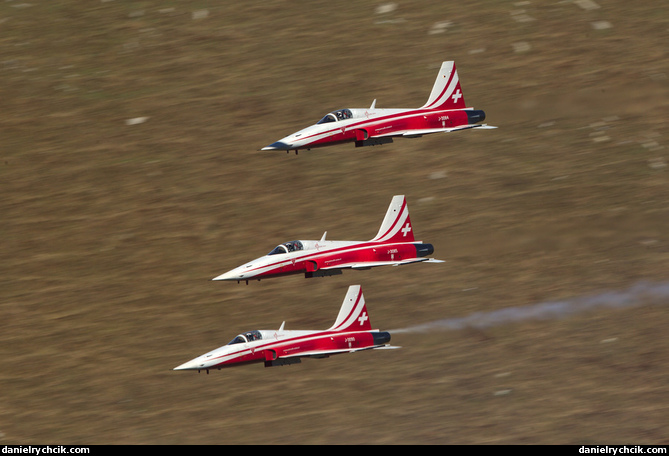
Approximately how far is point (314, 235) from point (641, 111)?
25243mm

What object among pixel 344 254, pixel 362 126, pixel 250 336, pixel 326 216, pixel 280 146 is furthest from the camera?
pixel 326 216

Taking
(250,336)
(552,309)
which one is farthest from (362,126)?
(552,309)

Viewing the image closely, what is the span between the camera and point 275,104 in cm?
7925

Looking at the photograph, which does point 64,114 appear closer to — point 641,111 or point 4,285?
point 4,285

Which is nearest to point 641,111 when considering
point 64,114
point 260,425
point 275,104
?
point 275,104

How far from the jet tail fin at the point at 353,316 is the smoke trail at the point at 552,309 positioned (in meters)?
9.18

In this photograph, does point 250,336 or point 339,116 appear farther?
point 339,116

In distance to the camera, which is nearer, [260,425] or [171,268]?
[260,425]

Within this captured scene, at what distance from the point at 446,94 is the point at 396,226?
7.67 meters

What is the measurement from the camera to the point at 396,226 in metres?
56.5

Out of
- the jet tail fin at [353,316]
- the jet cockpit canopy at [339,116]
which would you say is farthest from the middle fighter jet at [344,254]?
the jet cockpit canopy at [339,116]

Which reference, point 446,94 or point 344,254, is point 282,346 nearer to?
point 344,254

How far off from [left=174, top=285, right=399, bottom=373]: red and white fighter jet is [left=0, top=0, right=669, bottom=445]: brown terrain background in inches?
254

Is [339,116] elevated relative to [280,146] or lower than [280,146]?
elevated
